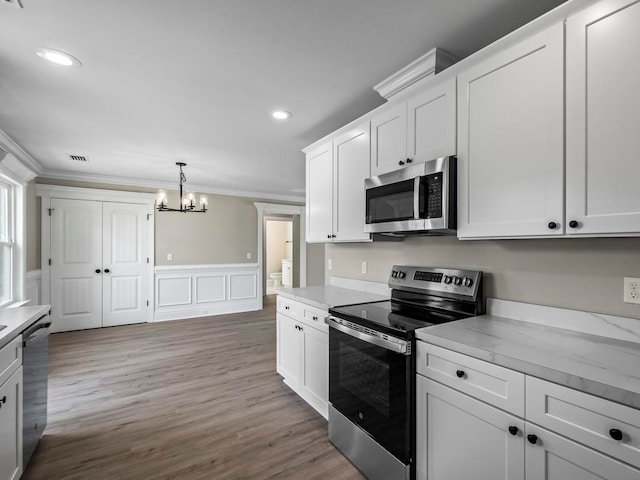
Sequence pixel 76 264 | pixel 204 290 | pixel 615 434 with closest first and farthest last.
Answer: pixel 615 434, pixel 76 264, pixel 204 290

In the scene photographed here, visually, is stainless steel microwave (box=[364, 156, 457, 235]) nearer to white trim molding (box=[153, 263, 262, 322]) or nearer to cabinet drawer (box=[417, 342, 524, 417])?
cabinet drawer (box=[417, 342, 524, 417])

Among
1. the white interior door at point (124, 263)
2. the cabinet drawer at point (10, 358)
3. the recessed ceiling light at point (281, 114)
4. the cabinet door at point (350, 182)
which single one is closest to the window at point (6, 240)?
the white interior door at point (124, 263)

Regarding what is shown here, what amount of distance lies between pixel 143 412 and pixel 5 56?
2.65 meters

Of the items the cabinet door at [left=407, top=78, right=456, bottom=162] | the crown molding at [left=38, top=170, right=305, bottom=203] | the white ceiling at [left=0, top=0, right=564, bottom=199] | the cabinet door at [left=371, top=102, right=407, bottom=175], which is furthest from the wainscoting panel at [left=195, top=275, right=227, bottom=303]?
the cabinet door at [left=407, top=78, right=456, bottom=162]

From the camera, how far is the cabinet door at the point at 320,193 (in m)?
2.88

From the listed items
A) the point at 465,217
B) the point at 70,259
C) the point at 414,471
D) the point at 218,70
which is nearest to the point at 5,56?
the point at 218,70

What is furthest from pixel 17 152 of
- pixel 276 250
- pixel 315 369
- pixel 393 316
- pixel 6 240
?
pixel 276 250

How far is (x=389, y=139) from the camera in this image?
7.30ft

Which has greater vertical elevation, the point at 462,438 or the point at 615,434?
the point at 615,434

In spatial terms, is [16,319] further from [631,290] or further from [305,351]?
[631,290]

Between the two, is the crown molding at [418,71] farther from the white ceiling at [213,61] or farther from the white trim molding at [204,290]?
the white trim molding at [204,290]

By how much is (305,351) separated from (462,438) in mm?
1428

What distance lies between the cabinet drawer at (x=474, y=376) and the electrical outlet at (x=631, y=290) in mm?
711

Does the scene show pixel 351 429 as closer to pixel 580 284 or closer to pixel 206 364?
pixel 580 284
